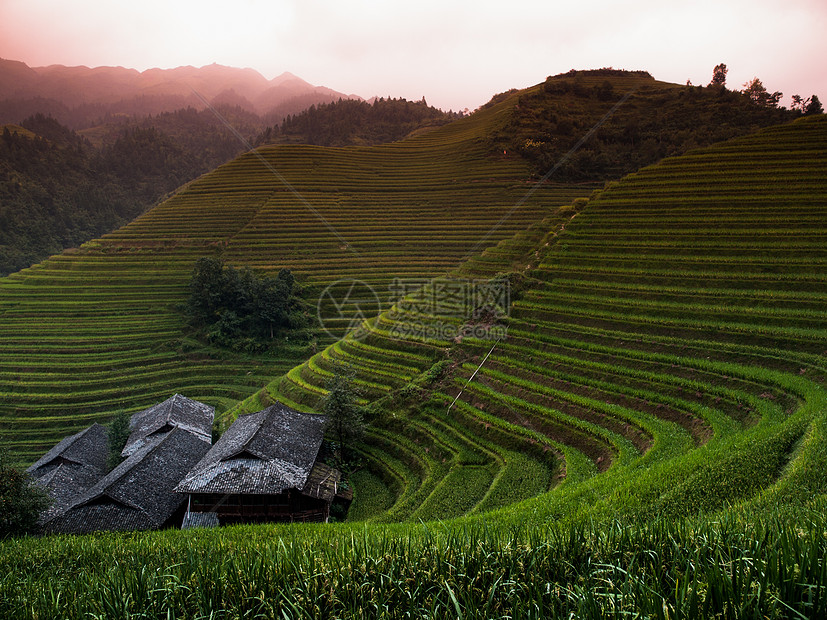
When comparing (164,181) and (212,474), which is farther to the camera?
(164,181)

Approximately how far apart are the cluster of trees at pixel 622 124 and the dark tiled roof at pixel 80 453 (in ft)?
142

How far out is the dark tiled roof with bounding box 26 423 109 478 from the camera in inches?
693

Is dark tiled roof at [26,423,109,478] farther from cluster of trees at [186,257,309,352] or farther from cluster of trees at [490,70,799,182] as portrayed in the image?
cluster of trees at [490,70,799,182]

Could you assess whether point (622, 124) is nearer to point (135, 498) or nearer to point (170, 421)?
point (170, 421)

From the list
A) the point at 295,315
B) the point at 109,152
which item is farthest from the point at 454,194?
the point at 109,152

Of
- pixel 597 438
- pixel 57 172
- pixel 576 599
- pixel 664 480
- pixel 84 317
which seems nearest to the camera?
pixel 576 599

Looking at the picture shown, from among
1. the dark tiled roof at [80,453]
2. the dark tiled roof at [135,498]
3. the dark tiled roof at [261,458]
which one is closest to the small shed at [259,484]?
the dark tiled roof at [261,458]

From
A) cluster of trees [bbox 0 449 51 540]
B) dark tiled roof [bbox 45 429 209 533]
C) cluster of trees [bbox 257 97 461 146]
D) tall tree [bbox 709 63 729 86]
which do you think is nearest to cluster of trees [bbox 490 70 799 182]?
tall tree [bbox 709 63 729 86]

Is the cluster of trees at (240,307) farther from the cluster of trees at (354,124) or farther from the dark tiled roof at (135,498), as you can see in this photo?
the cluster of trees at (354,124)

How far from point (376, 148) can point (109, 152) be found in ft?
220

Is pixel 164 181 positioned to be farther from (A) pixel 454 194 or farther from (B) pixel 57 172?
(A) pixel 454 194

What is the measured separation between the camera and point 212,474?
12711 millimetres

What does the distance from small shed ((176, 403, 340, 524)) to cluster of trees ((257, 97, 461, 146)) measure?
73.3 metres

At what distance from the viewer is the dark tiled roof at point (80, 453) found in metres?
17.6
